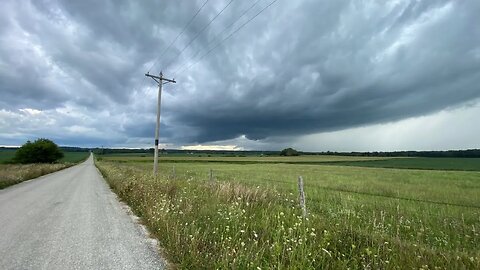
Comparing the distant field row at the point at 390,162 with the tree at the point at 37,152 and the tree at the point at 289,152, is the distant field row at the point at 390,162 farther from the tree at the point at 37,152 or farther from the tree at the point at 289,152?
the tree at the point at 289,152

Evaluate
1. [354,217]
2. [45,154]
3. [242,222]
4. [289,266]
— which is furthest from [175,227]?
[45,154]

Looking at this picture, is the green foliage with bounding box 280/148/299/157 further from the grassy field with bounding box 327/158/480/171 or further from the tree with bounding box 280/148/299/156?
the grassy field with bounding box 327/158/480/171

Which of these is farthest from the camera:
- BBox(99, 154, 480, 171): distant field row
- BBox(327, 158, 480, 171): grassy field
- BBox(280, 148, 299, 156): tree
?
BBox(280, 148, 299, 156): tree

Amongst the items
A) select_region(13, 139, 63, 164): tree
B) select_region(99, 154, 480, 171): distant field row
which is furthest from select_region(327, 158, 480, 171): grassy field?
select_region(13, 139, 63, 164): tree

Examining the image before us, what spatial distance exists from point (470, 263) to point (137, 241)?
590 cm

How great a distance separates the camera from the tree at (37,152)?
103438 millimetres

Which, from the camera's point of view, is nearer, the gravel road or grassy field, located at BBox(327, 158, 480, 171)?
the gravel road

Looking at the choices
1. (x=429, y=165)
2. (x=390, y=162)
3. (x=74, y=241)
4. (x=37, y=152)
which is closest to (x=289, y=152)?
(x=390, y=162)

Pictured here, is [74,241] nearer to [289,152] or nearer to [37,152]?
[37,152]

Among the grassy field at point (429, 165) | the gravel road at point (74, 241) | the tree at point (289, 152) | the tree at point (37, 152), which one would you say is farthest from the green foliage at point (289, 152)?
the gravel road at point (74, 241)

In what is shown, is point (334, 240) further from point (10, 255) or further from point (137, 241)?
point (10, 255)

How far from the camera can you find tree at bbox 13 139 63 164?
10344cm

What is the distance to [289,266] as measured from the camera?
4.32 meters

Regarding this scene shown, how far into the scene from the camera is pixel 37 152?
105 meters
